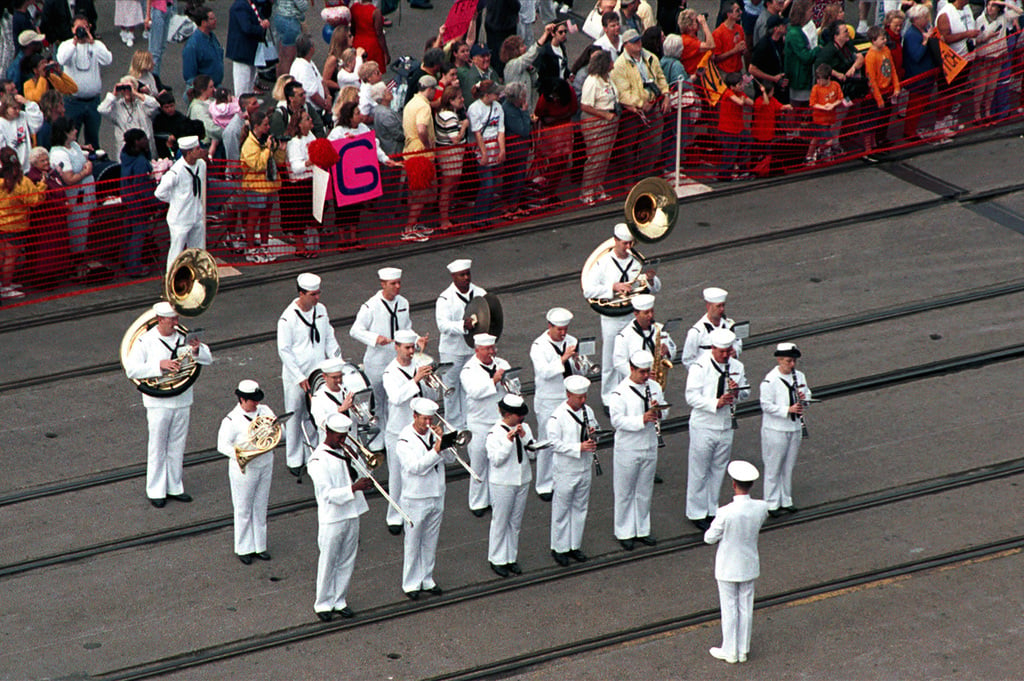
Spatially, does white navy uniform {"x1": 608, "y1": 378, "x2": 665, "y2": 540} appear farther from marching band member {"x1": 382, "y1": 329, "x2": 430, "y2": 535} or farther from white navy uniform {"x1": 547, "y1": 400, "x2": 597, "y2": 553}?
marching band member {"x1": 382, "y1": 329, "x2": 430, "y2": 535}

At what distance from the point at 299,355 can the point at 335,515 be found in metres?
2.47

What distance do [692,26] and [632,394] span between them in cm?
804

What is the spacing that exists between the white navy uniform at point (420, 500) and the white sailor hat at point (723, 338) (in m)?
2.64

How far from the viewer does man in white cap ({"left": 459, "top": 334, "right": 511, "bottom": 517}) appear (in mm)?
14695

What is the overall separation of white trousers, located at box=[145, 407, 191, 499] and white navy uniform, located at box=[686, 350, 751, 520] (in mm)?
4455

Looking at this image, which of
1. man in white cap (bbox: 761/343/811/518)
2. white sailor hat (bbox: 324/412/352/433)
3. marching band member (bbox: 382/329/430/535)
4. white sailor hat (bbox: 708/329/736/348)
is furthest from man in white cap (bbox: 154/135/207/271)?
man in white cap (bbox: 761/343/811/518)

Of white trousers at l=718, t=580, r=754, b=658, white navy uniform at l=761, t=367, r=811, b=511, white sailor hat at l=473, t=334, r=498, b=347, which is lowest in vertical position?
white trousers at l=718, t=580, r=754, b=658

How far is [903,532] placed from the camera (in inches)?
566

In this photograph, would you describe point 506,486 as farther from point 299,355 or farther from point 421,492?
point 299,355

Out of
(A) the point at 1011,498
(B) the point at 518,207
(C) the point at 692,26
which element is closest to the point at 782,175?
(C) the point at 692,26

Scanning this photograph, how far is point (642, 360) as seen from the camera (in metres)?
14.2

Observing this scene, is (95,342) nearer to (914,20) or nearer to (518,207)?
(518,207)

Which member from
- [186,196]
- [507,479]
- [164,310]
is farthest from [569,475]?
[186,196]

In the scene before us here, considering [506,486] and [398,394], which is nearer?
[506,486]
